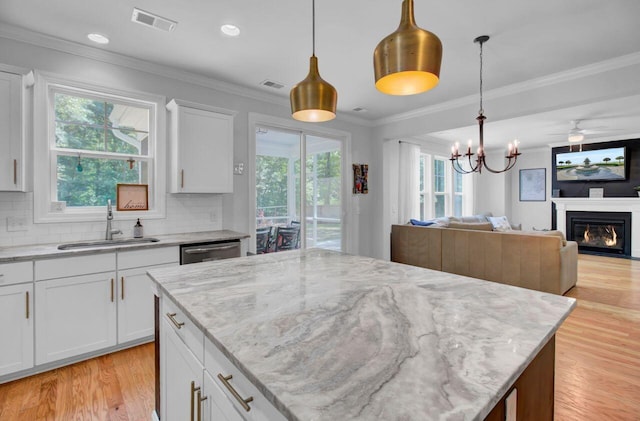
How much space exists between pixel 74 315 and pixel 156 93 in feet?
7.04

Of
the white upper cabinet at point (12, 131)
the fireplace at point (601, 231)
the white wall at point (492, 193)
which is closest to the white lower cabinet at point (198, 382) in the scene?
the white upper cabinet at point (12, 131)

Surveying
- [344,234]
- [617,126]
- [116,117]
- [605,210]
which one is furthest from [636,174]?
[116,117]

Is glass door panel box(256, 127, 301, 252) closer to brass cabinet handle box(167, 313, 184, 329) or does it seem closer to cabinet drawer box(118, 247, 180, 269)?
cabinet drawer box(118, 247, 180, 269)

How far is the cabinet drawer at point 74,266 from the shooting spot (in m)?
2.24

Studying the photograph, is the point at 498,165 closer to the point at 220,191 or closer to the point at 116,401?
the point at 220,191

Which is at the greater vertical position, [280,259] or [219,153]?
[219,153]

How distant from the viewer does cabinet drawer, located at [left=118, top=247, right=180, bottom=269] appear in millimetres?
2566

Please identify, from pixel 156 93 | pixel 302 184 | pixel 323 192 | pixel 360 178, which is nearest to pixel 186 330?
pixel 156 93

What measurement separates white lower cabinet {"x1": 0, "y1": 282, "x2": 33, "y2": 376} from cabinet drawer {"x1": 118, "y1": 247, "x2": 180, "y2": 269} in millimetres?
572

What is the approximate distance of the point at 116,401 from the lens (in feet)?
6.66

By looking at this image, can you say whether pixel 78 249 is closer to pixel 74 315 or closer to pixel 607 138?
pixel 74 315

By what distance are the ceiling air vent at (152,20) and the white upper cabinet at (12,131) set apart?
2.98 ft

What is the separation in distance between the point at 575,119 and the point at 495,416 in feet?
20.7

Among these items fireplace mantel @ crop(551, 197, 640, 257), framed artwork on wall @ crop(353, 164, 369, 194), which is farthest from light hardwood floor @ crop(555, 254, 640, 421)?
framed artwork on wall @ crop(353, 164, 369, 194)
